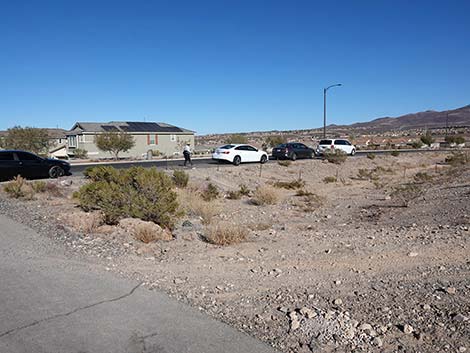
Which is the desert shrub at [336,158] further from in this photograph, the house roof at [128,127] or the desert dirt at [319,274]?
the house roof at [128,127]

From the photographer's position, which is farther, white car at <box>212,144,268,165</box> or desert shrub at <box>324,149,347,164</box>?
desert shrub at <box>324,149,347,164</box>

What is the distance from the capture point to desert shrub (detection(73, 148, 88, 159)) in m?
55.9

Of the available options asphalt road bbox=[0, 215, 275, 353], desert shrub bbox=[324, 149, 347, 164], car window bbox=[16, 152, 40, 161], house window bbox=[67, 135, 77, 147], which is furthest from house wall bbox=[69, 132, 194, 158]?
asphalt road bbox=[0, 215, 275, 353]

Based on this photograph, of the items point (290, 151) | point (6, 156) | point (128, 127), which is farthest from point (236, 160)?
point (128, 127)

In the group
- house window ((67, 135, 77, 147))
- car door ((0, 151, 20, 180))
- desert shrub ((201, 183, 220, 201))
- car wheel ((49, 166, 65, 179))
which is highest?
house window ((67, 135, 77, 147))

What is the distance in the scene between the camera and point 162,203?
39.8ft

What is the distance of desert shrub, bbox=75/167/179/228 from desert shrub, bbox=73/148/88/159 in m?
45.0

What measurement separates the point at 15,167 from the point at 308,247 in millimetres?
18529

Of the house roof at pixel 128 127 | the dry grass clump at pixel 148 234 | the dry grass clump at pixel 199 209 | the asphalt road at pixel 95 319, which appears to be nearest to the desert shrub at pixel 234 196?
the dry grass clump at pixel 199 209

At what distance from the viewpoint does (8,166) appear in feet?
72.9

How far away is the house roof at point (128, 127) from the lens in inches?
2462

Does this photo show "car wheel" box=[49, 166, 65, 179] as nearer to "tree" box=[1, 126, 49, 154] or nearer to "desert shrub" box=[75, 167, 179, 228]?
"desert shrub" box=[75, 167, 179, 228]

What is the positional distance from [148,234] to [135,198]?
2544mm

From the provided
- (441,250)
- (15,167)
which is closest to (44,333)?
(441,250)
